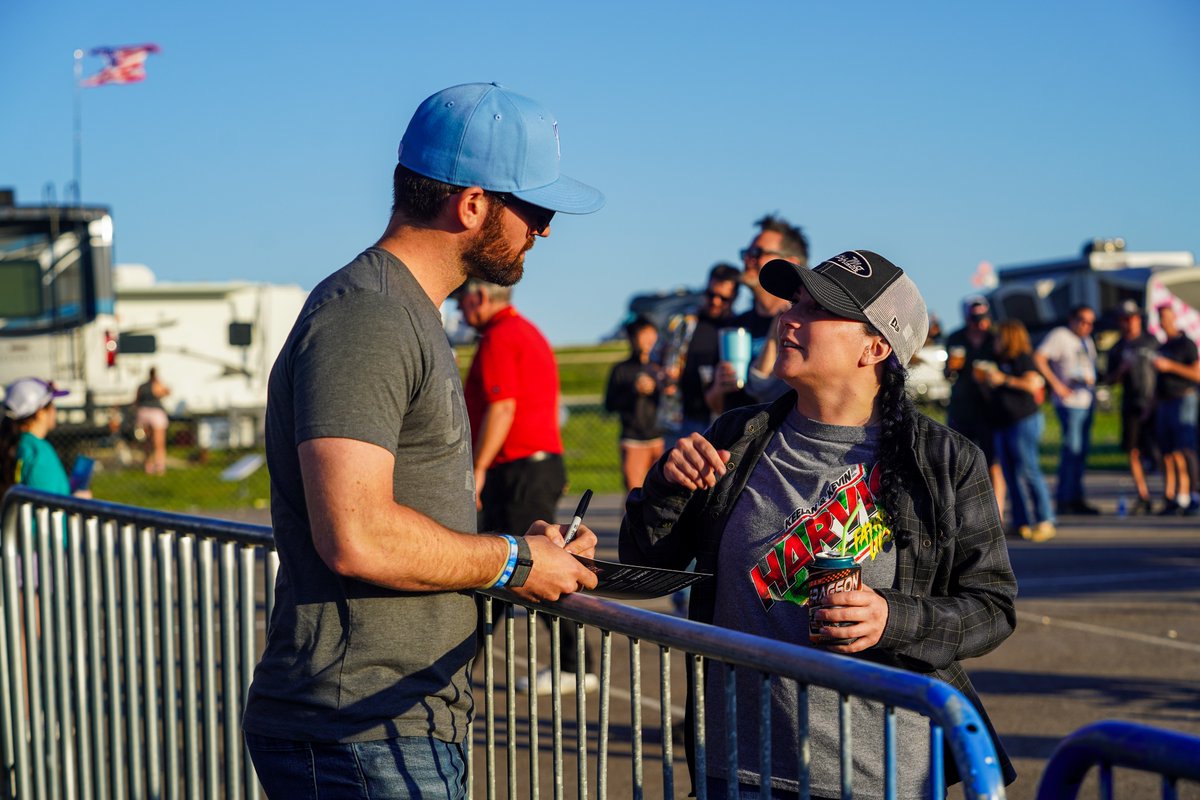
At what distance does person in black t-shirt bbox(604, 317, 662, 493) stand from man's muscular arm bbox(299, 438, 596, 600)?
Result: 27.1ft

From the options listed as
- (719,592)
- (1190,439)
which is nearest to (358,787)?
(719,592)

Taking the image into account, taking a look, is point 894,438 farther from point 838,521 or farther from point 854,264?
point 854,264

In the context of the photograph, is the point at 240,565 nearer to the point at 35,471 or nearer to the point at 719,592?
the point at 719,592

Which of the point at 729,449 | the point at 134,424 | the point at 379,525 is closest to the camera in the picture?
the point at 379,525

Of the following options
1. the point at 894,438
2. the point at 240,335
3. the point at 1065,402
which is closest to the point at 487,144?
the point at 894,438

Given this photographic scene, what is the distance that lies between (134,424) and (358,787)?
20222mm

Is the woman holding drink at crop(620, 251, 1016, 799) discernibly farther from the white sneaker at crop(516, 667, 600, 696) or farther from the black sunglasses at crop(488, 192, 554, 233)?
the white sneaker at crop(516, 667, 600, 696)

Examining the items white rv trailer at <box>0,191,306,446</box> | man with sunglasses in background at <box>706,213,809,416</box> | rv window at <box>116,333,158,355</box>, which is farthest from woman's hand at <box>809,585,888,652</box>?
rv window at <box>116,333,158,355</box>

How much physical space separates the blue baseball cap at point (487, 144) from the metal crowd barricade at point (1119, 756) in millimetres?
1463

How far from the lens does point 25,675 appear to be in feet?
16.8

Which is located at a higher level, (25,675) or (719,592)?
(719,592)

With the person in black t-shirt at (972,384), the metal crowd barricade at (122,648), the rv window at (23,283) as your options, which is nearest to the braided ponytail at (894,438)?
the metal crowd barricade at (122,648)

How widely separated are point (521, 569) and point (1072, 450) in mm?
13164

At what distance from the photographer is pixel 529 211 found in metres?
2.76
